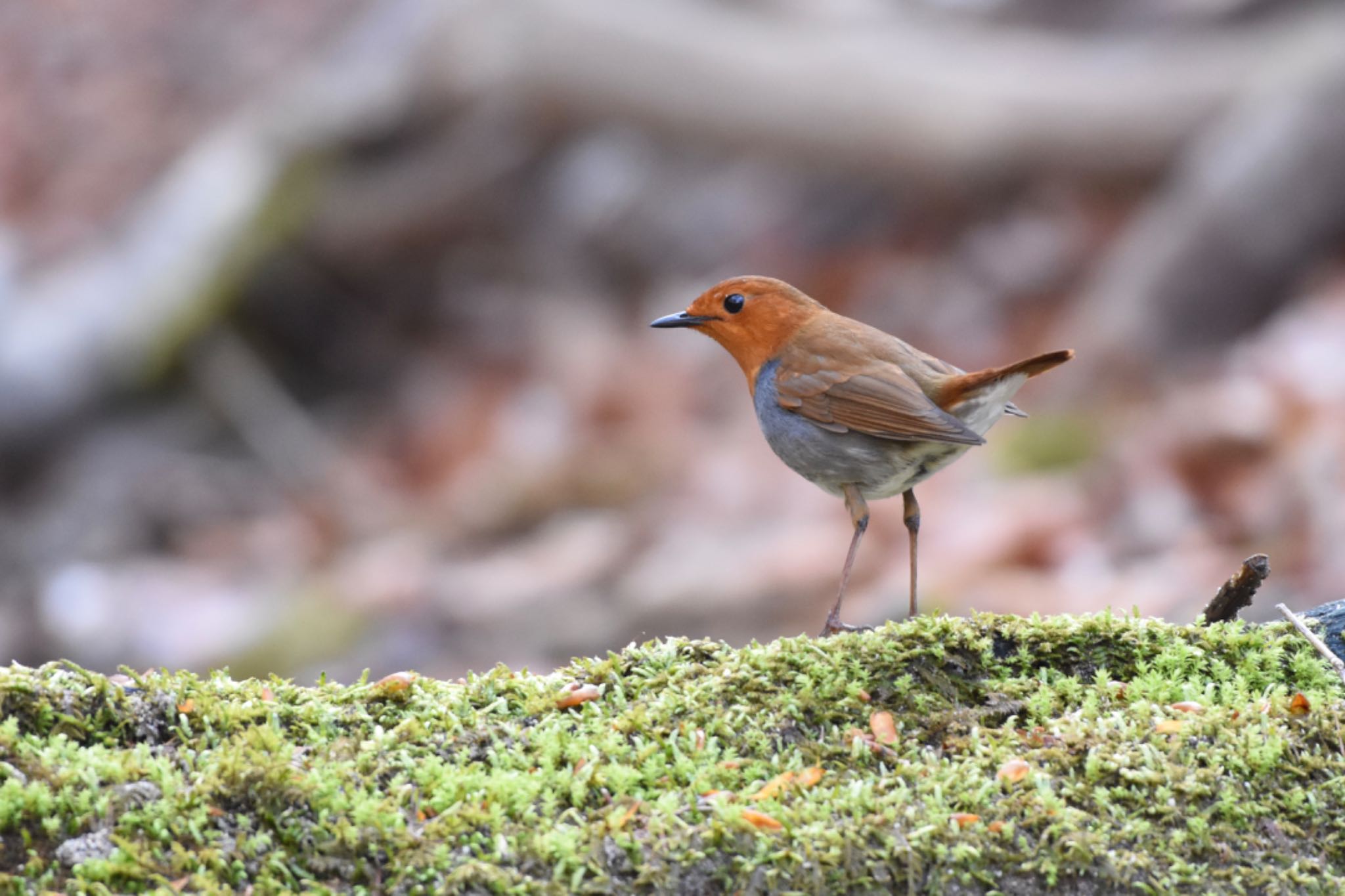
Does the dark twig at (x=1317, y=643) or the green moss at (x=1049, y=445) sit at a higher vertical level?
the green moss at (x=1049, y=445)

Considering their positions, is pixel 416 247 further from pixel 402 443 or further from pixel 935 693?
pixel 935 693

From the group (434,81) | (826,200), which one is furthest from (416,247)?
(826,200)

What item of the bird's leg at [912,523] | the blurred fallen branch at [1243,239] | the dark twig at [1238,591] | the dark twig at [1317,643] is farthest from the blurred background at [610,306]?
the dark twig at [1317,643]

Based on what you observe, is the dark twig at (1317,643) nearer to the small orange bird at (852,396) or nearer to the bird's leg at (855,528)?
the small orange bird at (852,396)

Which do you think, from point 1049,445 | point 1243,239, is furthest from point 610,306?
point 1243,239

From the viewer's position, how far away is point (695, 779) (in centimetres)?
222

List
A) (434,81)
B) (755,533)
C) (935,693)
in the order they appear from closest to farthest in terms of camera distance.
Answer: (935,693)
(755,533)
(434,81)

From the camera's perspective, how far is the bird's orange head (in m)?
3.91

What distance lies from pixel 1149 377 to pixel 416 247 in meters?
6.40

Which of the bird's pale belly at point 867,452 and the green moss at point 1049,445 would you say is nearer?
the bird's pale belly at point 867,452

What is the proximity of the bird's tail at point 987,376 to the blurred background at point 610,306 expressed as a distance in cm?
235

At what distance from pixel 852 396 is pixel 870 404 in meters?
0.08

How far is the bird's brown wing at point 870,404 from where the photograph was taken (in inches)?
134

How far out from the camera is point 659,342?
34.3 ft
